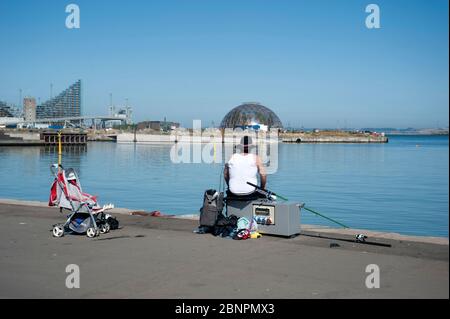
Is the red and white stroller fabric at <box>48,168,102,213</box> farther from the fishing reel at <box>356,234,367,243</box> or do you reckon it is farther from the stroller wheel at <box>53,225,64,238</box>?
the fishing reel at <box>356,234,367,243</box>

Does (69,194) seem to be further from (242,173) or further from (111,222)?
(242,173)

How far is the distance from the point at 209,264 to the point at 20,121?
671ft

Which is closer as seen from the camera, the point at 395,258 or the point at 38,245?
the point at 395,258

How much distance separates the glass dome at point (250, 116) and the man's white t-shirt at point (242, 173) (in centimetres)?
17057

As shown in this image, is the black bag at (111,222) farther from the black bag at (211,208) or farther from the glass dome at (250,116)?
the glass dome at (250,116)

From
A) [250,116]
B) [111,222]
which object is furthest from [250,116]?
[111,222]

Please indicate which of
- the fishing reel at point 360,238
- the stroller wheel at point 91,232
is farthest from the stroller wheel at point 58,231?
the fishing reel at point 360,238

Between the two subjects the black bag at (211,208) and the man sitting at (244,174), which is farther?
the man sitting at (244,174)

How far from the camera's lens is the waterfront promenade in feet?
19.4

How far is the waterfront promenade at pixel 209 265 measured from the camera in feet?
19.4

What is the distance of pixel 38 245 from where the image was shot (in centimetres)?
851

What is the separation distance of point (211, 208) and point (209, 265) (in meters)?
2.25
